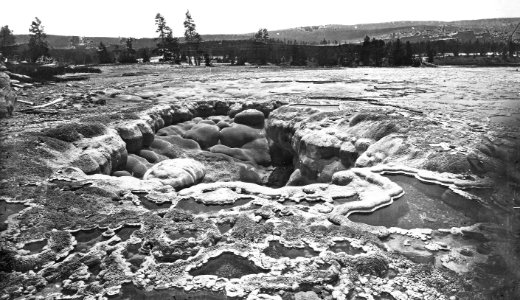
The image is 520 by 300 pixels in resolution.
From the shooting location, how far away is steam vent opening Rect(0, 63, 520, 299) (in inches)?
251

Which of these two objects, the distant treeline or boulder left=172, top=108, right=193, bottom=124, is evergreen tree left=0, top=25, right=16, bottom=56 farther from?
boulder left=172, top=108, right=193, bottom=124

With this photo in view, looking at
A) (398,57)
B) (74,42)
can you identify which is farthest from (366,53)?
(74,42)

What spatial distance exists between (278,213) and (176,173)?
4.64 meters

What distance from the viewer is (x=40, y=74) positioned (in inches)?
1453

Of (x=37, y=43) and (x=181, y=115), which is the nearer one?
(x=181, y=115)

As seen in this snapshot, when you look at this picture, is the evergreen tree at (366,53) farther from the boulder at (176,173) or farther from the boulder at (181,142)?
the boulder at (176,173)

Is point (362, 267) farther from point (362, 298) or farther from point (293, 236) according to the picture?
point (293, 236)

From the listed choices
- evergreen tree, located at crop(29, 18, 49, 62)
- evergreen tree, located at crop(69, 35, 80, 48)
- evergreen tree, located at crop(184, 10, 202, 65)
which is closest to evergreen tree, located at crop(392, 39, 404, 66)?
evergreen tree, located at crop(184, 10, 202, 65)

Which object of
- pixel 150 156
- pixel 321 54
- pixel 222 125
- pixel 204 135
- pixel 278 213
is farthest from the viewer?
pixel 321 54

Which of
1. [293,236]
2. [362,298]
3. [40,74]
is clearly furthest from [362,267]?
[40,74]

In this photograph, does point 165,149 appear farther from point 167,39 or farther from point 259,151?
point 167,39

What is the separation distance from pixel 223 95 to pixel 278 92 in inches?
142

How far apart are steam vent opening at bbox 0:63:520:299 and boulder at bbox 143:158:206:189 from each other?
0.07m

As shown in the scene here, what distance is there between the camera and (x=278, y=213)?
862cm
